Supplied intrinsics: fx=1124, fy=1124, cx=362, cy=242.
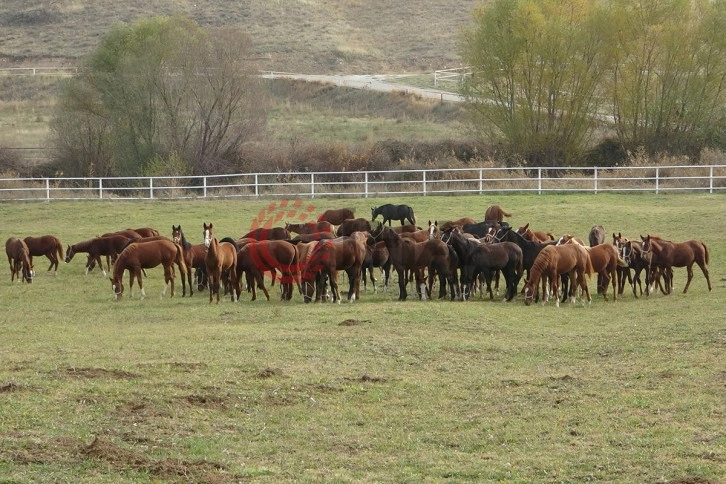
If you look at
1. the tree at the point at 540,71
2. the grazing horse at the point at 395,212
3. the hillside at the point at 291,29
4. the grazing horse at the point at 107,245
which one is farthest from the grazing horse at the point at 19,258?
the hillside at the point at 291,29

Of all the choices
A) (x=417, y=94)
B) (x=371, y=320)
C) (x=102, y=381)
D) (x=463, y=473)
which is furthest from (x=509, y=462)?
(x=417, y=94)

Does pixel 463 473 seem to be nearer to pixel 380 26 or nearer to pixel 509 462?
pixel 509 462

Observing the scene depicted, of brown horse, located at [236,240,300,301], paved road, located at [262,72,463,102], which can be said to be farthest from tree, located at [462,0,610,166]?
brown horse, located at [236,240,300,301]

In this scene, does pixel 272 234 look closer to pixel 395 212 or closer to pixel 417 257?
pixel 417 257

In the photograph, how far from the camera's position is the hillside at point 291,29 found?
84500 millimetres

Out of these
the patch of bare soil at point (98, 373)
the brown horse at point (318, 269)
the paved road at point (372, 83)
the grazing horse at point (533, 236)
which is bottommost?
the patch of bare soil at point (98, 373)

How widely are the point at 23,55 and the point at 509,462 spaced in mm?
79041

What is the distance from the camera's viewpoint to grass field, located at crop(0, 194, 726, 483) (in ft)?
32.7

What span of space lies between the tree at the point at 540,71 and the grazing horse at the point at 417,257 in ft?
86.2

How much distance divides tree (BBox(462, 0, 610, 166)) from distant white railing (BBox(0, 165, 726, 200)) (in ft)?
10.7

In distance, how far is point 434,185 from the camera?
4200 centimetres

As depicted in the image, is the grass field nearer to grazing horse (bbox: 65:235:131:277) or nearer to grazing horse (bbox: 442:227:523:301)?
grazing horse (bbox: 442:227:523:301)

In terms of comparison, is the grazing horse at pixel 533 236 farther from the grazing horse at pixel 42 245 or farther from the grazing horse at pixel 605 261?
the grazing horse at pixel 42 245

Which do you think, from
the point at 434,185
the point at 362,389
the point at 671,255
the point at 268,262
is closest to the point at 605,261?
the point at 671,255
